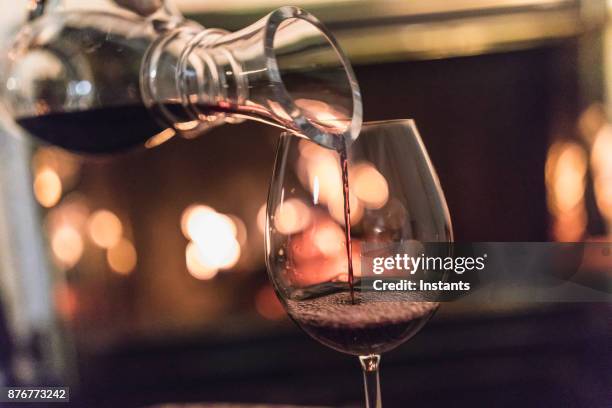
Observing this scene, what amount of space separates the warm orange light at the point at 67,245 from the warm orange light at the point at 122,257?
1.8 inches

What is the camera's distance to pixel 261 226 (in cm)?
100

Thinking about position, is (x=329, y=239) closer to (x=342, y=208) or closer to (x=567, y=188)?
(x=342, y=208)

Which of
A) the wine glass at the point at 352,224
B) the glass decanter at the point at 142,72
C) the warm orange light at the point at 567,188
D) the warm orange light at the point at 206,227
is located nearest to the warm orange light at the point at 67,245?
the warm orange light at the point at 206,227

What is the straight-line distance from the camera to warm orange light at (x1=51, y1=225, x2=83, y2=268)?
0.87 metres

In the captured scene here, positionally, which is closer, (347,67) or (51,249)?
(347,67)

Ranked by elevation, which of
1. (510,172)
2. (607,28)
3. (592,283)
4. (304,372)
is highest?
(607,28)

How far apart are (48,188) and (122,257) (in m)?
0.14

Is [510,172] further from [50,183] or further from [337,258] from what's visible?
[50,183]

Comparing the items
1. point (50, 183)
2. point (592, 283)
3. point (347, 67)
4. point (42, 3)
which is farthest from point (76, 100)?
point (592, 283)

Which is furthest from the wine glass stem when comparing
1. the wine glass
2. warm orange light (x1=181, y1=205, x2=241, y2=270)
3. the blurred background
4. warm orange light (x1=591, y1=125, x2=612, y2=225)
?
warm orange light (x1=181, y1=205, x2=241, y2=270)

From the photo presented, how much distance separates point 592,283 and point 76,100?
465 millimetres

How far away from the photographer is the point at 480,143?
0.84 m

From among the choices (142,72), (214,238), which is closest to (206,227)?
(214,238)

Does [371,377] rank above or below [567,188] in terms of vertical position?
below
